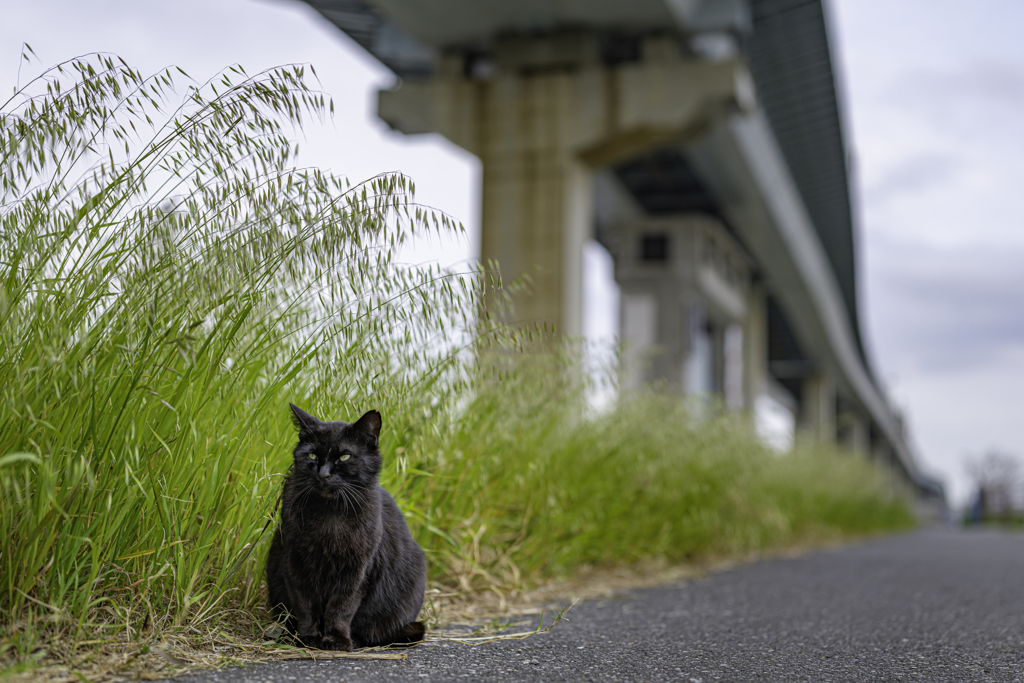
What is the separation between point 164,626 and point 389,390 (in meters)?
0.78

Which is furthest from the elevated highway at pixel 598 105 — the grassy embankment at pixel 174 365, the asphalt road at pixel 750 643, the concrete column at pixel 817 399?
the concrete column at pixel 817 399

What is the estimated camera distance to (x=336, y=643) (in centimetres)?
213

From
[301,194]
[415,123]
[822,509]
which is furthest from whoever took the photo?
[415,123]

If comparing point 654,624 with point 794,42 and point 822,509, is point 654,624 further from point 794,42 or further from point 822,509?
point 794,42

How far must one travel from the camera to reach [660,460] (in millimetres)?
4633

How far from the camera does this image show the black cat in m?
2.09

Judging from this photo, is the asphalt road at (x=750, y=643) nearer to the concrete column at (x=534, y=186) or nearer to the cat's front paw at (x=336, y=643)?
the cat's front paw at (x=336, y=643)

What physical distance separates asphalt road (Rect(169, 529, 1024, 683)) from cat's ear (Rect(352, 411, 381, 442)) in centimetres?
52

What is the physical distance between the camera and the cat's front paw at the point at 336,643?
6.95 feet

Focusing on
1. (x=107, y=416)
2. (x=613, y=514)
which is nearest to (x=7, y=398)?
(x=107, y=416)

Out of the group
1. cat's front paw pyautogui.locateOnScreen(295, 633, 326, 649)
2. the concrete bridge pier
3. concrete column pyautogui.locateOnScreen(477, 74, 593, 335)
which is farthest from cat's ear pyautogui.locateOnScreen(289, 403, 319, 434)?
concrete column pyautogui.locateOnScreen(477, 74, 593, 335)

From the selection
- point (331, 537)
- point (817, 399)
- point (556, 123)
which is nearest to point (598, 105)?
point (556, 123)

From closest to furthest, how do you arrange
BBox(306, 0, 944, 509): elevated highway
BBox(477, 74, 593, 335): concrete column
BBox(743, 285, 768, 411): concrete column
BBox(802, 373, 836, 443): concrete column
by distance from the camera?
1. BBox(306, 0, 944, 509): elevated highway
2. BBox(477, 74, 593, 335): concrete column
3. BBox(743, 285, 768, 411): concrete column
4. BBox(802, 373, 836, 443): concrete column

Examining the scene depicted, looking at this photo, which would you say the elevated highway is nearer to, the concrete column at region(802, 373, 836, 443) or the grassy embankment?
the grassy embankment
